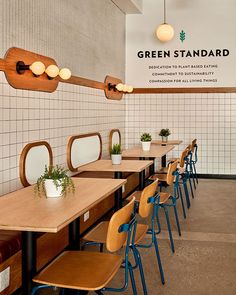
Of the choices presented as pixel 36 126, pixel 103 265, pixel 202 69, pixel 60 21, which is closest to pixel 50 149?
pixel 36 126

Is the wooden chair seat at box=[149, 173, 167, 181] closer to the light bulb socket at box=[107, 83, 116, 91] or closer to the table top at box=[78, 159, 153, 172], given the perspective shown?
the table top at box=[78, 159, 153, 172]

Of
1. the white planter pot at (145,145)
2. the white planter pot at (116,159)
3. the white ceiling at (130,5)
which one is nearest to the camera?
the white planter pot at (116,159)

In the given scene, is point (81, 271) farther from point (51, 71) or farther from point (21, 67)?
point (51, 71)

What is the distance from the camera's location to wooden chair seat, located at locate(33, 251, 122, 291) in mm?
2305

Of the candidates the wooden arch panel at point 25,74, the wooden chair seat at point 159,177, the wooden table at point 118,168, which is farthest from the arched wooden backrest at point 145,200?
the wooden chair seat at point 159,177

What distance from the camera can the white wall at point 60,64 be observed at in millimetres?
3920

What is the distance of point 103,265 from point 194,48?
6.83 meters

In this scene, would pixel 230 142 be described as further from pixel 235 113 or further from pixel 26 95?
pixel 26 95

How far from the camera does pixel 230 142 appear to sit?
28.2ft

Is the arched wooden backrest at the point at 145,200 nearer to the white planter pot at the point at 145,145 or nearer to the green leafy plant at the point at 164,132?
the white planter pot at the point at 145,145

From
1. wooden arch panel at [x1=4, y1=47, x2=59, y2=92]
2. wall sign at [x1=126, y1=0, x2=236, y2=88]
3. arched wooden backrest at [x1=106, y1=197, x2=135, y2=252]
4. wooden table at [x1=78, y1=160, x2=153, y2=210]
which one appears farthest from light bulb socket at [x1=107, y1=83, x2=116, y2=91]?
arched wooden backrest at [x1=106, y1=197, x2=135, y2=252]

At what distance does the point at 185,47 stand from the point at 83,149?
3862 mm

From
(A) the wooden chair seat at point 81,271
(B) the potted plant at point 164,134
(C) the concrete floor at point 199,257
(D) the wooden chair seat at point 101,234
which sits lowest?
(C) the concrete floor at point 199,257

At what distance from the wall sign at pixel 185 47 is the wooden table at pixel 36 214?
5.92m
